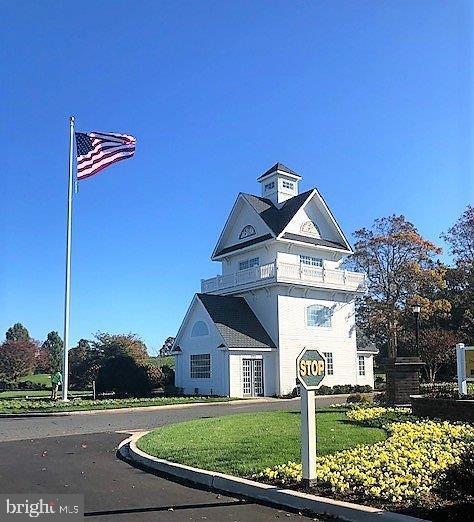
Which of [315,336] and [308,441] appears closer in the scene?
[308,441]

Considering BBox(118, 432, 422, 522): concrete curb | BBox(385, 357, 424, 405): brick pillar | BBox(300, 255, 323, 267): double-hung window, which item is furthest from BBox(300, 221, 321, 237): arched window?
BBox(118, 432, 422, 522): concrete curb

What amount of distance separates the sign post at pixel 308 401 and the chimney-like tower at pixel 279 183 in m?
34.6

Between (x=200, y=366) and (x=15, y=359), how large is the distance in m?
38.1

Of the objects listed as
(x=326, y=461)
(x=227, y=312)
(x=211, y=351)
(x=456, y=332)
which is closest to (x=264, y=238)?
(x=227, y=312)

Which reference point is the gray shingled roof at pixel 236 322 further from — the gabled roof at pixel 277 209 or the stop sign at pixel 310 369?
the stop sign at pixel 310 369

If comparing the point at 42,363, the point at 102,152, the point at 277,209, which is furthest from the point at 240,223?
the point at 42,363

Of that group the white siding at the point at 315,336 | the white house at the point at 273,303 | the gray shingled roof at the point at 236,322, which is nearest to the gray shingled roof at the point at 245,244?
the white house at the point at 273,303

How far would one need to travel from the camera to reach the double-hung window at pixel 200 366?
35.7 m

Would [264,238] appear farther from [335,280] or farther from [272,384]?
[272,384]

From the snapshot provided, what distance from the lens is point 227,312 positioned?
120ft

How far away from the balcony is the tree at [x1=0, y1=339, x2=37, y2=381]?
113 feet

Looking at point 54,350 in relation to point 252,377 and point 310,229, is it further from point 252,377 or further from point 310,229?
point 252,377

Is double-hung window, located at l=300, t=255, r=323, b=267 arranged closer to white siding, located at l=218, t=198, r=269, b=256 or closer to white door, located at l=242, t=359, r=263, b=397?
white siding, located at l=218, t=198, r=269, b=256

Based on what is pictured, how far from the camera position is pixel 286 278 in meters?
36.1
